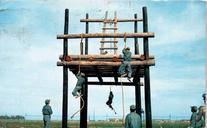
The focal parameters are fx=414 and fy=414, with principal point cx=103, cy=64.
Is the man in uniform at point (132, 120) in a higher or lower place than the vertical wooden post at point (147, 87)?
lower

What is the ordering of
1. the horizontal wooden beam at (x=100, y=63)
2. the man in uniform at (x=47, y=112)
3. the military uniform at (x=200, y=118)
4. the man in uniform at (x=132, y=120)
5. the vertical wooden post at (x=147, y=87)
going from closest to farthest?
the man in uniform at (x=132, y=120)
the vertical wooden post at (x=147, y=87)
the horizontal wooden beam at (x=100, y=63)
the military uniform at (x=200, y=118)
the man in uniform at (x=47, y=112)

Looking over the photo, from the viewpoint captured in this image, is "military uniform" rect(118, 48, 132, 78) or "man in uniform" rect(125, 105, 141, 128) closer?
"man in uniform" rect(125, 105, 141, 128)

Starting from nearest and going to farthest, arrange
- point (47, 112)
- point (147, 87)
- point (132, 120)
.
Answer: point (132, 120) < point (147, 87) < point (47, 112)

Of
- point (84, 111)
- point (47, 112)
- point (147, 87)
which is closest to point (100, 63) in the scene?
point (147, 87)

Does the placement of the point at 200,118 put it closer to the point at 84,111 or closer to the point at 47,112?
the point at 84,111

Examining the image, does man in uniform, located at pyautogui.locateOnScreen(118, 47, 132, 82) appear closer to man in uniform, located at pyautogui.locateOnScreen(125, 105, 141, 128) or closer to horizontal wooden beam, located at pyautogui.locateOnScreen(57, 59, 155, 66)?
horizontal wooden beam, located at pyautogui.locateOnScreen(57, 59, 155, 66)

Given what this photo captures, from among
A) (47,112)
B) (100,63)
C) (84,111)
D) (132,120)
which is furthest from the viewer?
(84,111)

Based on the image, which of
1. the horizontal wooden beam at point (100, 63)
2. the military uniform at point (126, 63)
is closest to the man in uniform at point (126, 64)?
the military uniform at point (126, 63)

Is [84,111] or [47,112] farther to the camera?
[84,111]

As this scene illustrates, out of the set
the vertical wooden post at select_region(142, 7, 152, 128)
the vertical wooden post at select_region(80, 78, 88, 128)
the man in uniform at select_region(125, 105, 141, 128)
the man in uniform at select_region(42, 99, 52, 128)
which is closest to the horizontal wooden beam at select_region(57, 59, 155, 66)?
the vertical wooden post at select_region(142, 7, 152, 128)

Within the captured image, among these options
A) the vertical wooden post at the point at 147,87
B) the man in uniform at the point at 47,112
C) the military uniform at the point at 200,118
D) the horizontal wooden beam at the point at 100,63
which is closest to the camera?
the vertical wooden post at the point at 147,87

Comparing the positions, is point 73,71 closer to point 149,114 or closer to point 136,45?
point 136,45

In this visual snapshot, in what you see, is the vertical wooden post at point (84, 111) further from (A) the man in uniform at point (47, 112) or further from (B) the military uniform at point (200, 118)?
(B) the military uniform at point (200, 118)

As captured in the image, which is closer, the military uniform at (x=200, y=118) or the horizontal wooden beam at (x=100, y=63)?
the horizontal wooden beam at (x=100, y=63)
